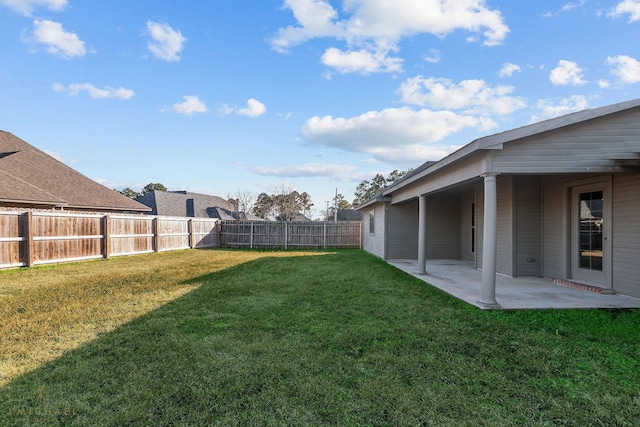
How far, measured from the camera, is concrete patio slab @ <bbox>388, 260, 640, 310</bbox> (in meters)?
5.06

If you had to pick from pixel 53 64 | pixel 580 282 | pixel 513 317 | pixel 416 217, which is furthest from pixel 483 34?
pixel 53 64

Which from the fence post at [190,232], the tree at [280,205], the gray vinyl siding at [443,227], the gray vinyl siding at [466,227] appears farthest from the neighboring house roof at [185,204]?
the gray vinyl siding at [466,227]

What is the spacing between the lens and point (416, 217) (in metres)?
12.1

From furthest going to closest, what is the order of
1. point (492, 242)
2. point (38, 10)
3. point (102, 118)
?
point (102, 118)
point (38, 10)
point (492, 242)

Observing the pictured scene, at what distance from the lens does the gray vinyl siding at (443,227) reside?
38.3 ft

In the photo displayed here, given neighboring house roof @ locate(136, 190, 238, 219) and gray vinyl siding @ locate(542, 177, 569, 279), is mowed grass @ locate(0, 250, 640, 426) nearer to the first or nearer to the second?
gray vinyl siding @ locate(542, 177, 569, 279)

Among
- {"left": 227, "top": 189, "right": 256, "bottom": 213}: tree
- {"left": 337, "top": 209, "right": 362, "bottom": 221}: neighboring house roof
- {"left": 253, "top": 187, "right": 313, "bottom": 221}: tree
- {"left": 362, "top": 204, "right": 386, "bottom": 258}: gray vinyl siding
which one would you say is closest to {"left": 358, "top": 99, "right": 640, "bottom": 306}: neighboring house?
{"left": 362, "top": 204, "right": 386, "bottom": 258}: gray vinyl siding

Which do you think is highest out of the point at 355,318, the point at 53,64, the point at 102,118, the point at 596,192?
the point at 53,64

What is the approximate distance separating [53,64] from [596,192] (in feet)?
54.9

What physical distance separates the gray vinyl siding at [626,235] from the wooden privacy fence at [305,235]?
1295cm

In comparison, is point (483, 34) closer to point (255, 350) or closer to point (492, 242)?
point (492, 242)

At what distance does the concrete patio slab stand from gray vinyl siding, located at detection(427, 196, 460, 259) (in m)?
3.52

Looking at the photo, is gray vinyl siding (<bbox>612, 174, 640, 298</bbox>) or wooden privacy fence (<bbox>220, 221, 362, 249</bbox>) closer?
gray vinyl siding (<bbox>612, 174, 640, 298</bbox>)

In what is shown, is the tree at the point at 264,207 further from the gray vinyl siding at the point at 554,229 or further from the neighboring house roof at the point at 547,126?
the neighboring house roof at the point at 547,126
